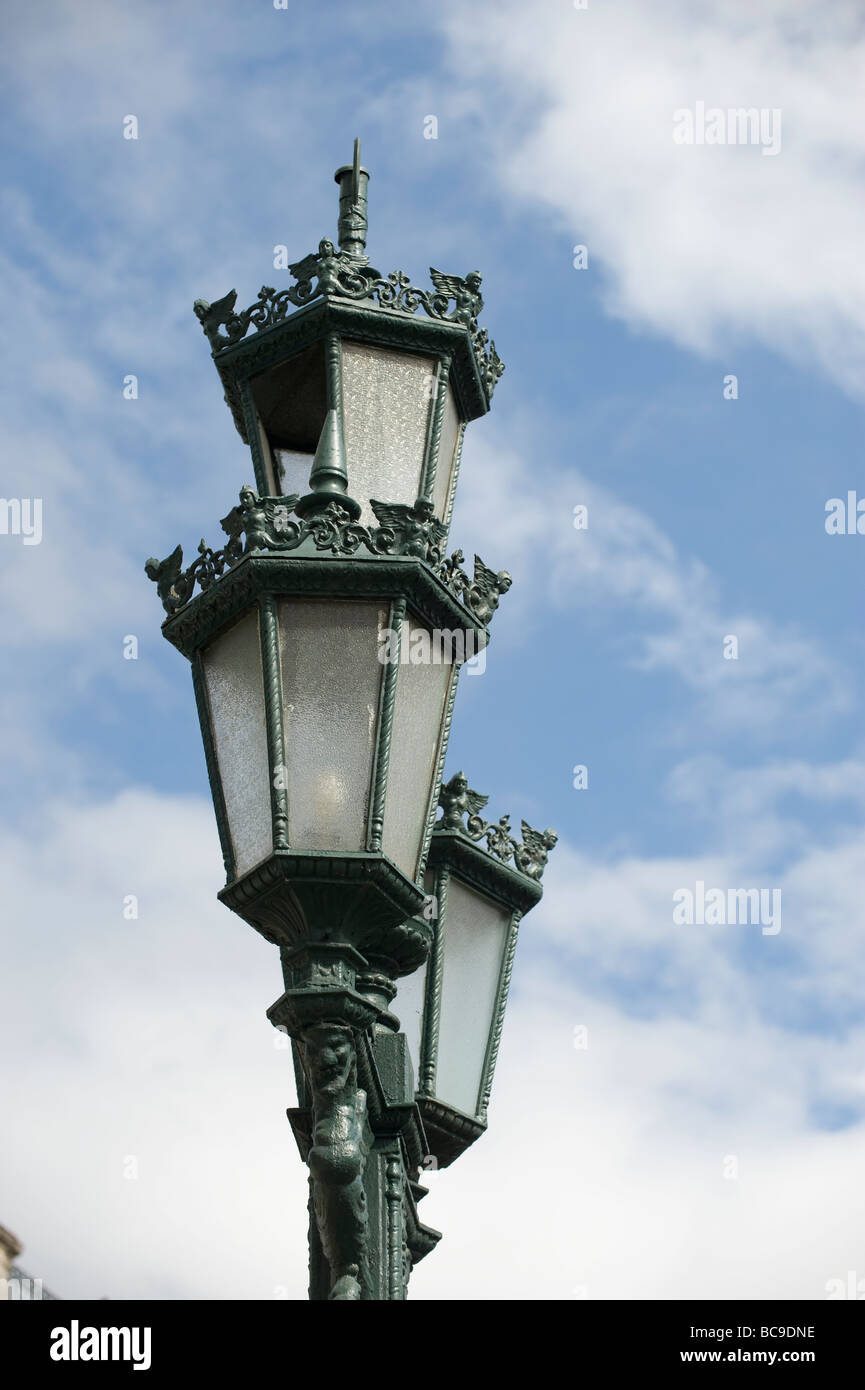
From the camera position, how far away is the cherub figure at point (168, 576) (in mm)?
8227

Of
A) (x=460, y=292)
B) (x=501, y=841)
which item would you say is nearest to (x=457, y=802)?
(x=501, y=841)

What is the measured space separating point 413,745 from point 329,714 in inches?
14.0

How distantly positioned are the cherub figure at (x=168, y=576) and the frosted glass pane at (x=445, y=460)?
4.20 feet

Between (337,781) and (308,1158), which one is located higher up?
(337,781)

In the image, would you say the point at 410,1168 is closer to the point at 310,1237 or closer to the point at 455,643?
the point at 310,1237

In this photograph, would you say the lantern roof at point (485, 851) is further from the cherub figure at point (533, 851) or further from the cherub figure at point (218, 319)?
the cherub figure at point (218, 319)

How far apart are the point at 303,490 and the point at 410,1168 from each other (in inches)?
111

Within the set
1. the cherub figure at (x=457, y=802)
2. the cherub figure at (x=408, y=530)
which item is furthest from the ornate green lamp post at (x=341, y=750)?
the cherub figure at (x=457, y=802)

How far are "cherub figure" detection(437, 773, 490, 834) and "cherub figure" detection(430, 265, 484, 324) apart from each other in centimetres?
199

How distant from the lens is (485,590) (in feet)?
27.3

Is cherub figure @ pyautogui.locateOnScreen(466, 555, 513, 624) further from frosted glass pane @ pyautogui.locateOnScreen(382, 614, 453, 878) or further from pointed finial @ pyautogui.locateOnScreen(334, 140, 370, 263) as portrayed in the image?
pointed finial @ pyautogui.locateOnScreen(334, 140, 370, 263)

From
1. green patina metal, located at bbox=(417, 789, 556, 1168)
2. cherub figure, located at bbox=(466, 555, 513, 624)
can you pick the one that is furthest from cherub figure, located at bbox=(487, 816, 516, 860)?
cherub figure, located at bbox=(466, 555, 513, 624)
